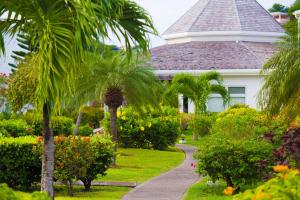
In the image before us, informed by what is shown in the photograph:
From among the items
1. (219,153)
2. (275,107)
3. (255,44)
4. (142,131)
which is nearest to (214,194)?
(219,153)

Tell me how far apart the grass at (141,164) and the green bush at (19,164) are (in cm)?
290

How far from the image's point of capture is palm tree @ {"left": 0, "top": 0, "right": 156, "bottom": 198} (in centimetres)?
Answer: 1168

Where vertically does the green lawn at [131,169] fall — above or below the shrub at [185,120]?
below

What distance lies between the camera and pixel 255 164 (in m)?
15.7

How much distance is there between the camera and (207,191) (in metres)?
17.2

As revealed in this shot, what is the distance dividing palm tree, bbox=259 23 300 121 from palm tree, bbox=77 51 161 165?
501 cm

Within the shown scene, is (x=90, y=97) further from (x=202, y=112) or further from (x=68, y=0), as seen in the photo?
(x=202, y=112)

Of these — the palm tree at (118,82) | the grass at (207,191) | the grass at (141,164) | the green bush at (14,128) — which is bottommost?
the grass at (141,164)

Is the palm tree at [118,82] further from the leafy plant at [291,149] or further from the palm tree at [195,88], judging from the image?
the palm tree at [195,88]

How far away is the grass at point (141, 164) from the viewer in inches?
824

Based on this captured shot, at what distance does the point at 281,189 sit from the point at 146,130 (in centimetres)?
2419

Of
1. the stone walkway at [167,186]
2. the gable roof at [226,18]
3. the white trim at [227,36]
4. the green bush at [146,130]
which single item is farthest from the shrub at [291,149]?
the gable roof at [226,18]

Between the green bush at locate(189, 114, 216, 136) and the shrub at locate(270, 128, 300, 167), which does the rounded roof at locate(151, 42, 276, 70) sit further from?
the shrub at locate(270, 128, 300, 167)

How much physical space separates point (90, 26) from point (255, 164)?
5.32 m
